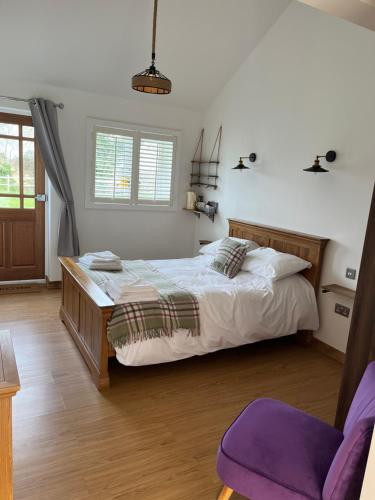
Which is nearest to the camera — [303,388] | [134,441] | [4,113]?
[134,441]

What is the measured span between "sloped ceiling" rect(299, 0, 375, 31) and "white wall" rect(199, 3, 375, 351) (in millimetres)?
1448

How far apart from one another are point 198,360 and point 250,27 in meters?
3.49

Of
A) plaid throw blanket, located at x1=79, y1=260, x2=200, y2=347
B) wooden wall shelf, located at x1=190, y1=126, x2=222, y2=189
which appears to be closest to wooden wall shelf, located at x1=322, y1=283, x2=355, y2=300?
plaid throw blanket, located at x1=79, y1=260, x2=200, y2=347

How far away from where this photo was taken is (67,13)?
358cm

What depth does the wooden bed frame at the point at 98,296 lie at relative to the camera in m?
2.63

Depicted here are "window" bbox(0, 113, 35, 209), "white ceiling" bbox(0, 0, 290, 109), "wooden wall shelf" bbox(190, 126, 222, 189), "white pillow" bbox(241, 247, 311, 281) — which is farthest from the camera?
"wooden wall shelf" bbox(190, 126, 222, 189)

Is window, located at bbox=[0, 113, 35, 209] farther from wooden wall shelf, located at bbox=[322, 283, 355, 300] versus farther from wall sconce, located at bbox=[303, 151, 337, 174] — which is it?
wooden wall shelf, located at bbox=[322, 283, 355, 300]

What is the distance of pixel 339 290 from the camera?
10.4ft

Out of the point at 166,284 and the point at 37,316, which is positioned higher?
the point at 166,284

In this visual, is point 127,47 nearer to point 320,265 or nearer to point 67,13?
point 67,13

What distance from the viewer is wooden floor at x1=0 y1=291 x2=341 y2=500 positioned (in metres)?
1.88

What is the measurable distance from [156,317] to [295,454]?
4.65 feet

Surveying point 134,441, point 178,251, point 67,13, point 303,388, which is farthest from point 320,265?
point 67,13

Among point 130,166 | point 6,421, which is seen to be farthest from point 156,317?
point 130,166
